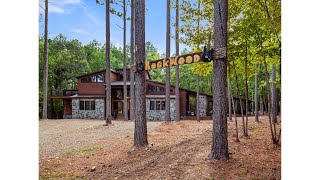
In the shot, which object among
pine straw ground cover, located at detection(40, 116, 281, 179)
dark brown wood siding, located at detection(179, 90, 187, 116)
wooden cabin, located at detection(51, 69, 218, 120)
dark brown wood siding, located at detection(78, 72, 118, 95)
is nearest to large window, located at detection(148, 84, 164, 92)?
wooden cabin, located at detection(51, 69, 218, 120)

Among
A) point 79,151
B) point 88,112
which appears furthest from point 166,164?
point 88,112

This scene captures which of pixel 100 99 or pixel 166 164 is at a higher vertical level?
pixel 100 99

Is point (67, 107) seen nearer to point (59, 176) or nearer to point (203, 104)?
point (203, 104)

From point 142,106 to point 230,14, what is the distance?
2.23 metres

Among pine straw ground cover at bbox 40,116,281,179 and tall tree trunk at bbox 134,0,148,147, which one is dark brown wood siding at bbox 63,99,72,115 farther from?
tall tree trunk at bbox 134,0,148,147

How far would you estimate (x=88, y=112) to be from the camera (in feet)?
42.2

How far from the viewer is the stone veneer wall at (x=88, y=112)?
504 inches

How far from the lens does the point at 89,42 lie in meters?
19.6

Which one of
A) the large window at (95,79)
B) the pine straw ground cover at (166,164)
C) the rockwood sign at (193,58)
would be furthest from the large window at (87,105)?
the rockwood sign at (193,58)

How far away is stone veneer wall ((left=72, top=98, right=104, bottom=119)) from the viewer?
12805mm

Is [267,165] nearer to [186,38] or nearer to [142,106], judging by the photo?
[142,106]

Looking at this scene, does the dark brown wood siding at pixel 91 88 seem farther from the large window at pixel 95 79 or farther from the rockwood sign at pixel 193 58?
the rockwood sign at pixel 193 58
